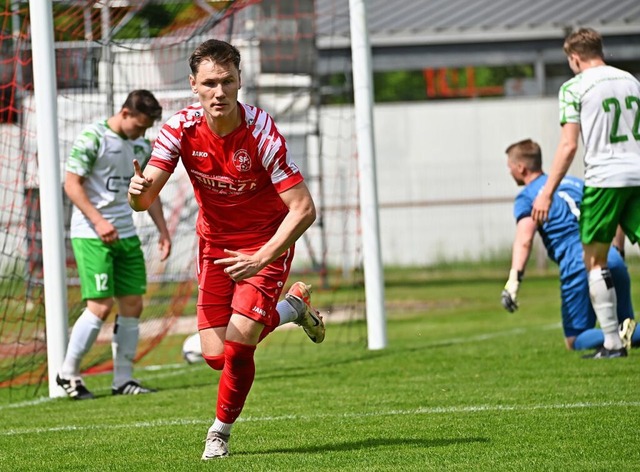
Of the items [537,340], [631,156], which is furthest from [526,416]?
[537,340]

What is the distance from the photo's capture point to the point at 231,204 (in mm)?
5652

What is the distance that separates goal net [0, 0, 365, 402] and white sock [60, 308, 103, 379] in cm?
48

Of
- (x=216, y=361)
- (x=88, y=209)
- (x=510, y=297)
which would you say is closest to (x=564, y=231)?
(x=510, y=297)

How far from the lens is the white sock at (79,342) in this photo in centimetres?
834

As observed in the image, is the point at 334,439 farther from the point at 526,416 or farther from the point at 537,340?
the point at 537,340

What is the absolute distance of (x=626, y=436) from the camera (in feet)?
17.9

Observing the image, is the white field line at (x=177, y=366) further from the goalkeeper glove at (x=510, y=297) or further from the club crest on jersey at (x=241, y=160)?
the club crest on jersey at (x=241, y=160)

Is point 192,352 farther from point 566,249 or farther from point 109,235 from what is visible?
point 566,249

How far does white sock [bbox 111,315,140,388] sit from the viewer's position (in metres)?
8.58

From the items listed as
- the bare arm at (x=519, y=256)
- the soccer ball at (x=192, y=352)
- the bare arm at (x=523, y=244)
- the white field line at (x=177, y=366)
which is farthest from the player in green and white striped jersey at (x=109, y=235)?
the bare arm at (x=523, y=244)

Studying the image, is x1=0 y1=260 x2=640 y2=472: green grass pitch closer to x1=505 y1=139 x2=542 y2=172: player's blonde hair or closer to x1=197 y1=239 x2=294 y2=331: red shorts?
x1=197 y1=239 x2=294 y2=331: red shorts

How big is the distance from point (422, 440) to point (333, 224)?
17.5 metres

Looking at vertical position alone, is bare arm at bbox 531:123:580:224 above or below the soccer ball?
above

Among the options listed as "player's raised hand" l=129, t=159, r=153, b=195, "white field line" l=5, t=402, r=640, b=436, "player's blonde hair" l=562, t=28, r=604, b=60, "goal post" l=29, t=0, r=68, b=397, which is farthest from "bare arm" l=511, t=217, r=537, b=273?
"player's raised hand" l=129, t=159, r=153, b=195
